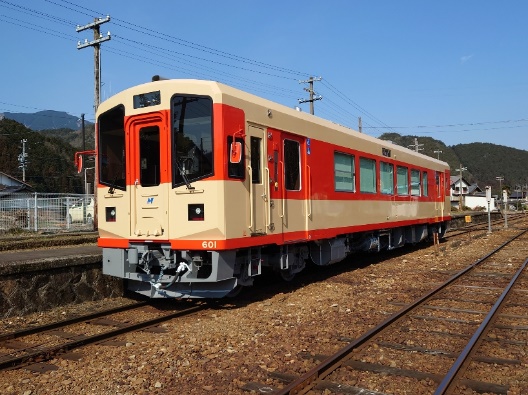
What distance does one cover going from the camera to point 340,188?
1018 centimetres

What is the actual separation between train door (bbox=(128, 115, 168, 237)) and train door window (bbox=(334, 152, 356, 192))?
4.09 meters

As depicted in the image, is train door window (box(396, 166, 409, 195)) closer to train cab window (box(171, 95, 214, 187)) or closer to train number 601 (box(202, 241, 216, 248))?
train cab window (box(171, 95, 214, 187))

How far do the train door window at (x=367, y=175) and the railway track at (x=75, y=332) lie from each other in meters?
5.30

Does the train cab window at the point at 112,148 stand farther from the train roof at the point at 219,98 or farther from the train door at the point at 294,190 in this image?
the train door at the point at 294,190

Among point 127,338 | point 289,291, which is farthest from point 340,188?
point 127,338

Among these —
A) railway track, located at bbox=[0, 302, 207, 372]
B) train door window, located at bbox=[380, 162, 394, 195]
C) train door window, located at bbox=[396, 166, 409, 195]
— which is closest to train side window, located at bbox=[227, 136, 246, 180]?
railway track, located at bbox=[0, 302, 207, 372]

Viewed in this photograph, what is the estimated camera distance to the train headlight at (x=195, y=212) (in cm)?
677

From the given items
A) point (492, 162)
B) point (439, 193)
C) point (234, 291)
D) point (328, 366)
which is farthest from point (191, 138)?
point (492, 162)

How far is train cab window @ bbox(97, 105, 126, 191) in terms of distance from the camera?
770cm

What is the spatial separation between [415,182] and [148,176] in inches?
402

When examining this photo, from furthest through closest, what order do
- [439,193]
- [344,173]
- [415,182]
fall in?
[439,193], [415,182], [344,173]

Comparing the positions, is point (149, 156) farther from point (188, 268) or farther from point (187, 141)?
point (188, 268)

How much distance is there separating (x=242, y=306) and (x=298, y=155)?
285 centimetres

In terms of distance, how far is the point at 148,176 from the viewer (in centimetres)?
738
